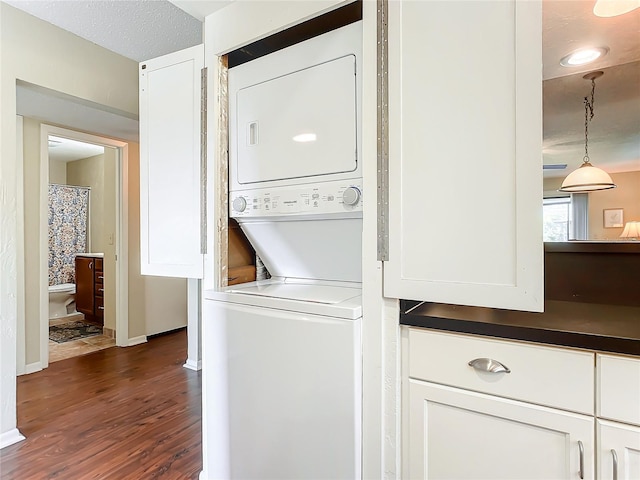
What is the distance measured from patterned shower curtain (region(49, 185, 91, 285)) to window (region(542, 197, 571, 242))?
20.4ft

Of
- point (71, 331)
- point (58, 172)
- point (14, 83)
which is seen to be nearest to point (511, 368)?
point (14, 83)

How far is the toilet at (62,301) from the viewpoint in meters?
4.93

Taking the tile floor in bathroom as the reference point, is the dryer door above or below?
above

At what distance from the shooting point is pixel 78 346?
3803 mm

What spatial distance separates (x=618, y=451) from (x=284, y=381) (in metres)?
0.97

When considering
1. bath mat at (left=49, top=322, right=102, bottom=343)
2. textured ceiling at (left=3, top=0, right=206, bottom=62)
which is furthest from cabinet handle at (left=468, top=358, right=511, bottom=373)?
bath mat at (left=49, top=322, right=102, bottom=343)

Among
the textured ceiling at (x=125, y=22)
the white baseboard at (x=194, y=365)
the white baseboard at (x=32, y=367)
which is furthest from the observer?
the white baseboard at (x=194, y=365)

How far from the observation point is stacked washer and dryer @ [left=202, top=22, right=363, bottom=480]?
3.95ft

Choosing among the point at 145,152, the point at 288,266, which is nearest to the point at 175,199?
the point at 145,152

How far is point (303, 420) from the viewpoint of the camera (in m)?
1.26

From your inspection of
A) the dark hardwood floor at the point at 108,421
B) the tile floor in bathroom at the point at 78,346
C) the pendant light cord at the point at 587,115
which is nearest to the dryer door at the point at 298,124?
the pendant light cord at the point at 587,115

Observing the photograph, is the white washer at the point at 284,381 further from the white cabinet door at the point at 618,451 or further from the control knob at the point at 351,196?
the white cabinet door at the point at 618,451

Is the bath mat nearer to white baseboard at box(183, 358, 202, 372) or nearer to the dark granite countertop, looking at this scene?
white baseboard at box(183, 358, 202, 372)

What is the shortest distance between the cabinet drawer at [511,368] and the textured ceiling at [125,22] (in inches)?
85.9
